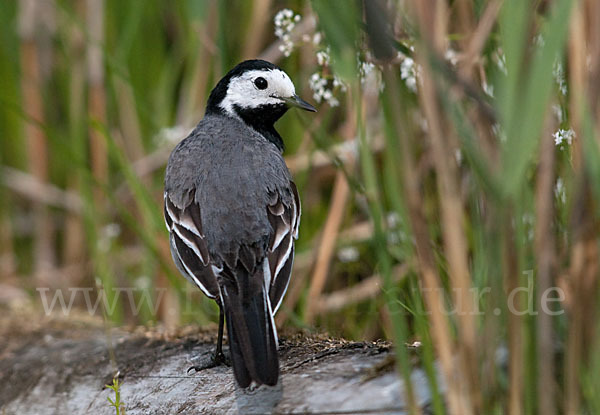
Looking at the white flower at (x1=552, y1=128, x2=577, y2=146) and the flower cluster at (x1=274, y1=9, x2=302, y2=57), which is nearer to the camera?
the white flower at (x1=552, y1=128, x2=577, y2=146)

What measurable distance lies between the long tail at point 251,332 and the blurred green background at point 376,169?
1.49 feet

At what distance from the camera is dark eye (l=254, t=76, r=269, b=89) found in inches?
A: 154

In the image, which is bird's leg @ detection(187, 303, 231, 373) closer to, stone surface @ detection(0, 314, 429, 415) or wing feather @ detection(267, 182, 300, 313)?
stone surface @ detection(0, 314, 429, 415)

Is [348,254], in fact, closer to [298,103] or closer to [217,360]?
[298,103]

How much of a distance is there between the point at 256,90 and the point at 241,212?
951 mm

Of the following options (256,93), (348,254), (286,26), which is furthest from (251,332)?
(348,254)

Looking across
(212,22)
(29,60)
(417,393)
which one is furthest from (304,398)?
(29,60)

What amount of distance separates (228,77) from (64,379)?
1.61 meters

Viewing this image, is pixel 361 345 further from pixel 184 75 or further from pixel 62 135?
pixel 62 135

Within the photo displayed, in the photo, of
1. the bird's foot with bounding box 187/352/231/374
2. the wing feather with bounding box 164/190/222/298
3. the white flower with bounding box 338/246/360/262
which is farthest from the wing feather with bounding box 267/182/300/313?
the white flower with bounding box 338/246/360/262

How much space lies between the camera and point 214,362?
3107mm

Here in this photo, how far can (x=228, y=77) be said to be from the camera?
3.99 metres

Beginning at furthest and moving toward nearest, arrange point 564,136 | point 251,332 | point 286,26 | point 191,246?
point 286,26
point 191,246
point 251,332
point 564,136

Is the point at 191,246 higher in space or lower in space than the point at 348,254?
higher
